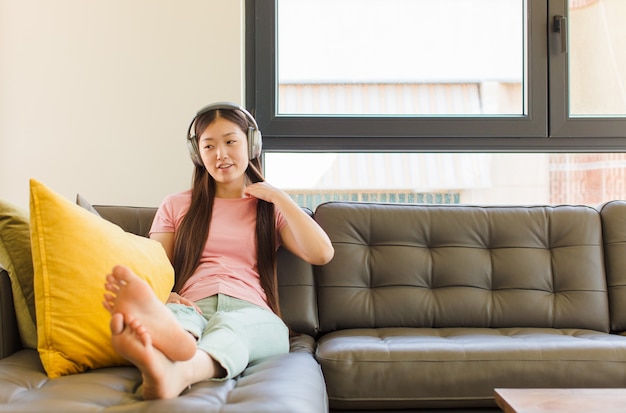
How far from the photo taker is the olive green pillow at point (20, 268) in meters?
1.64

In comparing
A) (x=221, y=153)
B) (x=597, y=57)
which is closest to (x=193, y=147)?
(x=221, y=153)

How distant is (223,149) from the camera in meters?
2.08

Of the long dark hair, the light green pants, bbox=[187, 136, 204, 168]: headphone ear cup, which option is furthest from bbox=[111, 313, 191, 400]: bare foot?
bbox=[187, 136, 204, 168]: headphone ear cup

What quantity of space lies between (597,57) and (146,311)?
2.41m

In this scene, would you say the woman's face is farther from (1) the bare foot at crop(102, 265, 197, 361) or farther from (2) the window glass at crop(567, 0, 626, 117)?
(2) the window glass at crop(567, 0, 626, 117)

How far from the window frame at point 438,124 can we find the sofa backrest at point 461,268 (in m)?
0.50

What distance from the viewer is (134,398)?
4.27 ft

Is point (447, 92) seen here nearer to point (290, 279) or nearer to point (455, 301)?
point (455, 301)

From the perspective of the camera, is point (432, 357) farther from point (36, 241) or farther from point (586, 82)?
point (586, 82)

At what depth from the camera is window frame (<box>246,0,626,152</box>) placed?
2797 mm

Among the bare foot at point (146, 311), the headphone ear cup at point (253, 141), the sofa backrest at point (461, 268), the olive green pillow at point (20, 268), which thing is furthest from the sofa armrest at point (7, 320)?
the sofa backrest at point (461, 268)

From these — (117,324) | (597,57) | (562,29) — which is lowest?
(117,324)

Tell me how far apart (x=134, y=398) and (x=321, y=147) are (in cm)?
168

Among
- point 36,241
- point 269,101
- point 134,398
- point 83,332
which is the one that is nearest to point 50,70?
point 269,101
